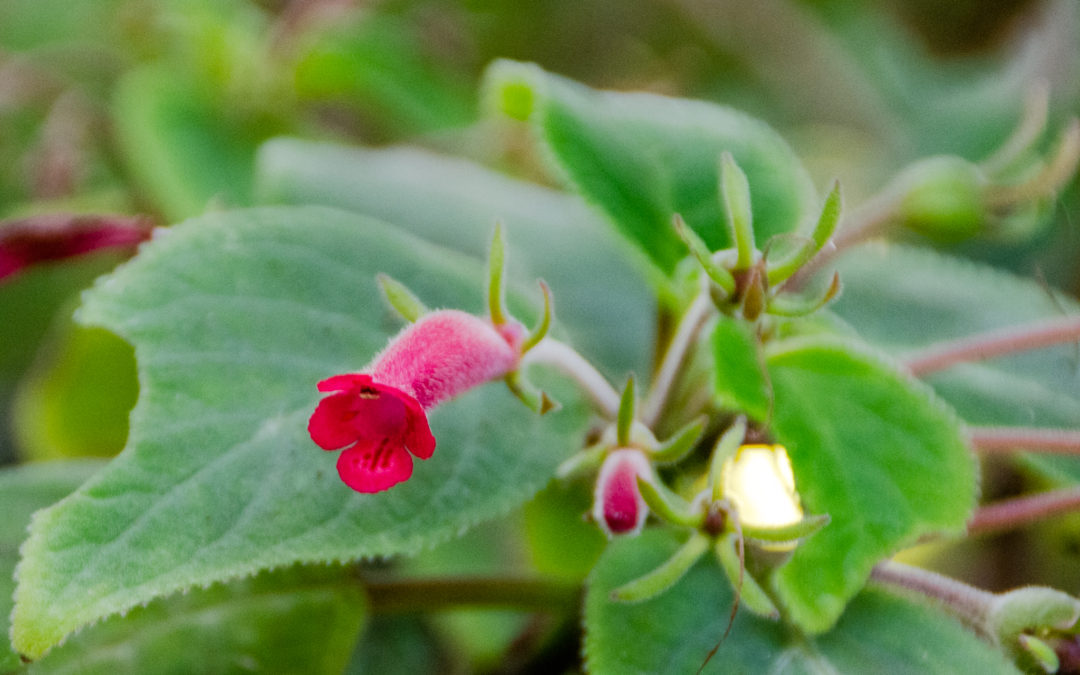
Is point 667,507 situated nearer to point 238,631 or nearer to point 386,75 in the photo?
point 238,631

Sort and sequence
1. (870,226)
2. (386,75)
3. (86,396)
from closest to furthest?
(870,226) < (86,396) < (386,75)

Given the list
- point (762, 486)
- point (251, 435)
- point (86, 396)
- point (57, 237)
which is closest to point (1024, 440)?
point (762, 486)

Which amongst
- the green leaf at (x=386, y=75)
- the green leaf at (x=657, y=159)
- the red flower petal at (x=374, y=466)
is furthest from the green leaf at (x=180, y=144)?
the red flower petal at (x=374, y=466)

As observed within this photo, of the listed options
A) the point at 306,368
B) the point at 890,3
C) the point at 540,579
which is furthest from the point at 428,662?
the point at 890,3

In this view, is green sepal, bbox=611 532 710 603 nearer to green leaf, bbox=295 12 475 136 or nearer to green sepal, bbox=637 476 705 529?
green sepal, bbox=637 476 705 529

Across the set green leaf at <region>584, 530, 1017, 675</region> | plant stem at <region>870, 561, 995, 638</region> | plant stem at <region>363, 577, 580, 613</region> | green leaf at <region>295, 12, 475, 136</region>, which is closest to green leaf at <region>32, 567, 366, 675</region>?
plant stem at <region>363, 577, 580, 613</region>
